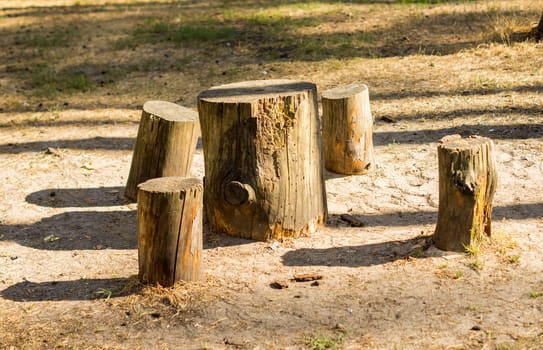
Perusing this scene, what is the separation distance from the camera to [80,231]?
6.77m

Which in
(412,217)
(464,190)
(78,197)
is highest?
(464,190)

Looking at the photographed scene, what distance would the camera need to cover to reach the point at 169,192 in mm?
5312

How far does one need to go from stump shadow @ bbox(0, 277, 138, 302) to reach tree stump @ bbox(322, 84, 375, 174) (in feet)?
9.17

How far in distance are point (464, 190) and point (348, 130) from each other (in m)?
2.18

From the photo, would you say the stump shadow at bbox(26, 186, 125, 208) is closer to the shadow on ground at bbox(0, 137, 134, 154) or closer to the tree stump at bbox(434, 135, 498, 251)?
the shadow on ground at bbox(0, 137, 134, 154)

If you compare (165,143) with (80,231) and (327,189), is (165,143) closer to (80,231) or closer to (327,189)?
(80,231)

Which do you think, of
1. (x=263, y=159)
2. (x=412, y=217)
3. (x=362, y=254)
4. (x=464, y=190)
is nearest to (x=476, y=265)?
(x=464, y=190)

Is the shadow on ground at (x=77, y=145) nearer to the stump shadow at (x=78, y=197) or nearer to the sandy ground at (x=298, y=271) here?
the sandy ground at (x=298, y=271)

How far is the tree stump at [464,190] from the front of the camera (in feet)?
18.5

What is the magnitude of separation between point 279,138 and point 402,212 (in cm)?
146

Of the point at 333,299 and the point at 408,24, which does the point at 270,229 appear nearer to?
the point at 333,299

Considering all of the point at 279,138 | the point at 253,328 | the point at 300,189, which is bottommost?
the point at 253,328

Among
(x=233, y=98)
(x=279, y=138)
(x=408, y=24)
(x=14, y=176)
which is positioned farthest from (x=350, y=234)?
(x=408, y=24)

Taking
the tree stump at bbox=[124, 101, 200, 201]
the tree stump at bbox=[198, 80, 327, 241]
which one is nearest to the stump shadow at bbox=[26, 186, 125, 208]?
the tree stump at bbox=[124, 101, 200, 201]
